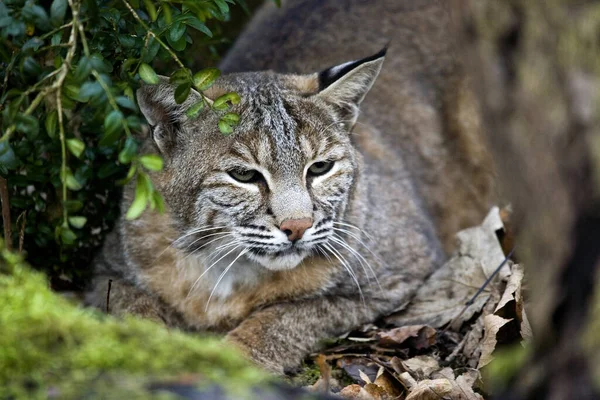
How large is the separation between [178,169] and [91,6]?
1474 mm

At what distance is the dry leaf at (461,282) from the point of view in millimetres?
5035

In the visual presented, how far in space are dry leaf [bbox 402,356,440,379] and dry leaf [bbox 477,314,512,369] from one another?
257 millimetres

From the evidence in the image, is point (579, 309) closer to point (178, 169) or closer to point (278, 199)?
point (278, 199)

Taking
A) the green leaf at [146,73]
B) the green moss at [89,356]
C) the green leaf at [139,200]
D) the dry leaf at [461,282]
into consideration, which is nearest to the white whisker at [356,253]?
the dry leaf at [461,282]

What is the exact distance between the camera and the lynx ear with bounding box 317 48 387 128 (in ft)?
15.4

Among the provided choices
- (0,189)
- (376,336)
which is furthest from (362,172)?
(0,189)

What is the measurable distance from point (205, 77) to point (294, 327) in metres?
1.63

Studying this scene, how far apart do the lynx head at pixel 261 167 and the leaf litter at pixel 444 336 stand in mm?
672

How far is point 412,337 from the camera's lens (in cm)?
472

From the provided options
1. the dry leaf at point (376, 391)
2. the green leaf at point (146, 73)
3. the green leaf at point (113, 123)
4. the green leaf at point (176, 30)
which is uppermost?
the green leaf at point (176, 30)

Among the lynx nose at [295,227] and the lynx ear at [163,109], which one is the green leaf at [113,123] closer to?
the lynx ear at [163,109]

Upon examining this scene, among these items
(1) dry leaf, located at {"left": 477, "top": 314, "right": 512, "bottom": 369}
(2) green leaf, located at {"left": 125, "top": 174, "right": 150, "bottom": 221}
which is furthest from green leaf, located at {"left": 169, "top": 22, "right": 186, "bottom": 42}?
(1) dry leaf, located at {"left": 477, "top": 314, "right": 512, "bottom": 369}

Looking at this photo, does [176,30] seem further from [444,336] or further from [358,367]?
[444,336]

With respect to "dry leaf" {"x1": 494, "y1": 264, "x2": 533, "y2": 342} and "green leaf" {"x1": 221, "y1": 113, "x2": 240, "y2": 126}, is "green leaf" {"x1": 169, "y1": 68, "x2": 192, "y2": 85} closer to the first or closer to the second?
"green leaf" {"x1": 221, "y1": 113, "x2": 240, "y2": 126}
